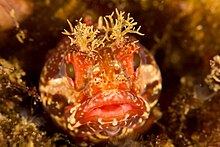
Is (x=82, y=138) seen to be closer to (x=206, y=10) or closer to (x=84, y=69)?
(x=84, y=69)

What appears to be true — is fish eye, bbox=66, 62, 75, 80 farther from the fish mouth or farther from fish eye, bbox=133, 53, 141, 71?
fish eye, bbox=133, 53, 141, 71

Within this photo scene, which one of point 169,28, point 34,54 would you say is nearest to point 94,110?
point 34,54

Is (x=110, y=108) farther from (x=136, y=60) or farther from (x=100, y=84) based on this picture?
(x=136, y=60)

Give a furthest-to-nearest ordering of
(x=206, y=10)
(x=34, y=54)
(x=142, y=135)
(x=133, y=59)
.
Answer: (x=34, y=54), (x=206, y=10), (x=142, y=135), (x=133, y=59)

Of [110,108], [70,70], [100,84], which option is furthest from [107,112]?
[70,70]

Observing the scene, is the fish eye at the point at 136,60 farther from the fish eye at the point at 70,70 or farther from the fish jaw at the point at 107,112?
the fish eye at the point at 70,70

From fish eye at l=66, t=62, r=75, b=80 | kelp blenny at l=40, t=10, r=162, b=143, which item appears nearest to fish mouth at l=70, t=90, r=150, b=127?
kelp blenny at l=40, t=10, r=162, b=143

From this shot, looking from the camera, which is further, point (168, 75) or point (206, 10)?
point (168, 75)

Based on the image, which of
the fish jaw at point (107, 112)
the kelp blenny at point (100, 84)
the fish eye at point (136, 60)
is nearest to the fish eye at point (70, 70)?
the kelp blenny at point (100, 84)
